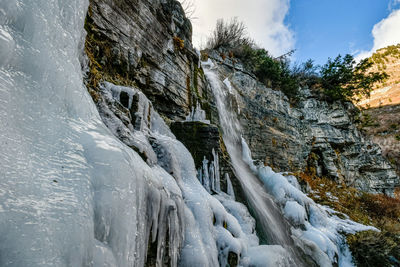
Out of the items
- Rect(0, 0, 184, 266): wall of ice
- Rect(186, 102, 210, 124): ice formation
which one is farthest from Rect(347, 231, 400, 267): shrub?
Rect(0, 0, 184, 266): wall of ice

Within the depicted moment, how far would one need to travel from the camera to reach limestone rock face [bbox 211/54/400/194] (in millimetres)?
9812

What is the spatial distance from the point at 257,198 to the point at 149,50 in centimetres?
450

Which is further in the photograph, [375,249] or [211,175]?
[375,249]

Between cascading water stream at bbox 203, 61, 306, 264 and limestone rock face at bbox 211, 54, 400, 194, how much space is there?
4.10ft

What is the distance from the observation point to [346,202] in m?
8.41

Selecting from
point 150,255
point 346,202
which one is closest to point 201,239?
point 150,255

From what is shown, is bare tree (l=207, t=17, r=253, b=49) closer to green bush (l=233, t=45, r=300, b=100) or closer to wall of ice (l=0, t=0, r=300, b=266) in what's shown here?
green bush (l=233, t=45, r=300, b=100)

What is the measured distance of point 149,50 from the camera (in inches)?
214

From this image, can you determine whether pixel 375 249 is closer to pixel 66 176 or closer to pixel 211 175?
pixel 211 175

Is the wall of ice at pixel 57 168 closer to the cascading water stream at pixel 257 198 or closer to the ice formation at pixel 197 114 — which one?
the cascading water stream at pixel 257 198

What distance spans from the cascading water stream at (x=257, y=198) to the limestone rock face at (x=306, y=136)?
1.25m

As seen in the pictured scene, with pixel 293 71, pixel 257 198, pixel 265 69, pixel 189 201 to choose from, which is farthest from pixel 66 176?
pixel 293 71

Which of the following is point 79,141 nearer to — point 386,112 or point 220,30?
point 220,30

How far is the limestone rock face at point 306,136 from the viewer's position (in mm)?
9812
